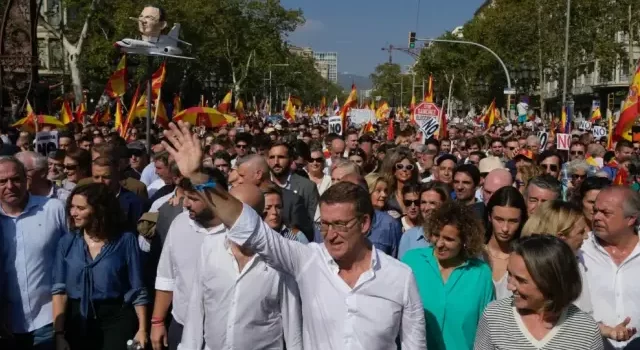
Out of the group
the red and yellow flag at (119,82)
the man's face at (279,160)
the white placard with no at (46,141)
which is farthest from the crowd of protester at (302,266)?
the red and yellow flag at (119,82)

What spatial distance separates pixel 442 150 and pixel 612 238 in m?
10.1

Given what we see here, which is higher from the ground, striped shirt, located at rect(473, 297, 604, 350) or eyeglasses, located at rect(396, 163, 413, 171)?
eyeglasses, located at rect(396, 163, 413, 171)

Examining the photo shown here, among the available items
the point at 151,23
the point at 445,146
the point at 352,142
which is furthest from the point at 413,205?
the point at 445,146

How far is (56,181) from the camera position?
8.27 m

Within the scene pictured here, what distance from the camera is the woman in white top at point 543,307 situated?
333 cm

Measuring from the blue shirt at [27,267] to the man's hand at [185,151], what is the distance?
2.38 m

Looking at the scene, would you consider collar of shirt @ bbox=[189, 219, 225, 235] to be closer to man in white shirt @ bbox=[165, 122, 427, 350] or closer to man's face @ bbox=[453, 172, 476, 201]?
man in white shirt @ bbox=[165, 122, 427, 350]

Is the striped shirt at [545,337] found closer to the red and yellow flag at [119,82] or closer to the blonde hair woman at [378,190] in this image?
the blonde hair woman at [378,190]

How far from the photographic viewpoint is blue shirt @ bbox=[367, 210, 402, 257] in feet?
18.9

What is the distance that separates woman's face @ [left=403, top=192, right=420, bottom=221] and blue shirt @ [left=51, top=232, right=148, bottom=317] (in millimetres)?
2229

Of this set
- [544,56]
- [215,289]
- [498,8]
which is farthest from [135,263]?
[498,8]

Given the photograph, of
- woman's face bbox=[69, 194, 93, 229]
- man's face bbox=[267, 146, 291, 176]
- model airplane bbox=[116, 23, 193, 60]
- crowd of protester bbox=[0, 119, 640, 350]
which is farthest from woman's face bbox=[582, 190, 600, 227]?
model airplane bbox=[116, 23, 193, 60]

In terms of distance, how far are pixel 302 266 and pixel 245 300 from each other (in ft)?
1.54

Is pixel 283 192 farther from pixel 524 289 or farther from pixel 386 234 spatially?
pixel 524 289
